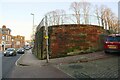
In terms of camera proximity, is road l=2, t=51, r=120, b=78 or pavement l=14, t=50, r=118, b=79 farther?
pavement l=14, t=50, r=118, b=79

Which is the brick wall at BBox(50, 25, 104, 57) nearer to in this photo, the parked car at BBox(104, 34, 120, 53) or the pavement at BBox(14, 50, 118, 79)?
the parked car at BBox(104, 34, 120, 53)

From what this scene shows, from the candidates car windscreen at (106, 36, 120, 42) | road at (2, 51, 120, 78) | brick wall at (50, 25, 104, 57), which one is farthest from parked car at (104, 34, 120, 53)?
brick wall at (50, 25, 104, 57)

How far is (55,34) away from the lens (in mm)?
23031

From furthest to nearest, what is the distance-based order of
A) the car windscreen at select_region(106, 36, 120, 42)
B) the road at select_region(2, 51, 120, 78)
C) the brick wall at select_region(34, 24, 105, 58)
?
1. the brick wall at select_region(34, 24, 105, 58)
2. the car windscreen at select_region(106, 36, 120, 42)
3. the road at select_region(2, 51, 120, 78)

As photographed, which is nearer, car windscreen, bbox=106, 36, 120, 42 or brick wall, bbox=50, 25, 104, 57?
car windscreen, bbox=106, 36, 120, 42

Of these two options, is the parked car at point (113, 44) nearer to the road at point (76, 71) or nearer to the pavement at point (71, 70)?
the pavement at point (71, 70)

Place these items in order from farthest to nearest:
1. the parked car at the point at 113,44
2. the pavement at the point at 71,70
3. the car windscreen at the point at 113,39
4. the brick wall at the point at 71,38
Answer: the brick wall at the point at 71,38 < the car windscreen at the point at 113,39 < the parked car at the point at 113,44 < the pavement at the point at 71,70

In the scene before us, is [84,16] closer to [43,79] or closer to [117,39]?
[117,39]

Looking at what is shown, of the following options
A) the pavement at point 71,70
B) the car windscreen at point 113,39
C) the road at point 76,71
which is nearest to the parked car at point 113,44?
the car windscreen at point 113,39

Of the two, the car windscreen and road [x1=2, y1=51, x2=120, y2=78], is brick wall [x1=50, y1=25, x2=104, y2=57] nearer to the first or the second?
the car windscreen

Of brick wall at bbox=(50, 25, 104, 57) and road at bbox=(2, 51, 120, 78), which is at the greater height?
brick wall at bbox=(50, 25, 104, 57)

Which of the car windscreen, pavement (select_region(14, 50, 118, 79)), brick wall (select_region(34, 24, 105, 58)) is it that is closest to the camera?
pavement (select_region(14, 50, 118, 79))

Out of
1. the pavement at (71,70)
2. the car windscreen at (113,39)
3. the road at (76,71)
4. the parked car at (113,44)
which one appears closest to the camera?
the road at (76,71)

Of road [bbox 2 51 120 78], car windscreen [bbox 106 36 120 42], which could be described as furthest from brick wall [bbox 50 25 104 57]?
road [bbox 2 51 120 78]
